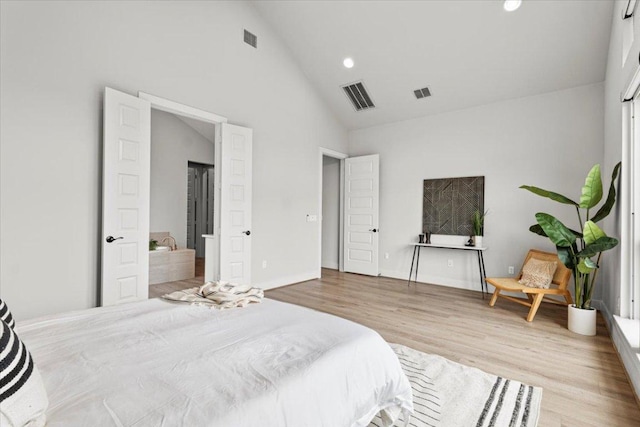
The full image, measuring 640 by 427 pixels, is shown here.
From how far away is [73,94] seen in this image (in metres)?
2.91

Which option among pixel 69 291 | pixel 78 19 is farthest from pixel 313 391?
pixel 78 19

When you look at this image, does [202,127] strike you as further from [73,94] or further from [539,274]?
[539,274]

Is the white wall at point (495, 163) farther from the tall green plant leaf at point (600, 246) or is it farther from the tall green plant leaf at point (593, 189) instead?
the tall green plant leaf at point (600, 246)

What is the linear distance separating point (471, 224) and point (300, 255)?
9.10 ft

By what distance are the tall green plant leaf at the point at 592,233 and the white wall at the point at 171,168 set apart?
6.17 m

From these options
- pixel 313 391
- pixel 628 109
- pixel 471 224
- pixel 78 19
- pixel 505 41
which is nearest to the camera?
pixel 313 391

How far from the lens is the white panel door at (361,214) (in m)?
5.93

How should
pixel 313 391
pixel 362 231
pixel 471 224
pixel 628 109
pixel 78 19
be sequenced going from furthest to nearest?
1. pixel 362 231
2. pixel 471 224
3. pixel 78 19
4. pixel 628 109
5. pixel 313 391

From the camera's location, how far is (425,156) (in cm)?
548

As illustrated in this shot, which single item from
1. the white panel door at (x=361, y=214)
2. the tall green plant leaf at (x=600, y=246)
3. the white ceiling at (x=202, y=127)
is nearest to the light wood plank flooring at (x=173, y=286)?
the white panel door at (x=361, y=214)

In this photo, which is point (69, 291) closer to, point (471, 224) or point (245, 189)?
point (245, 189)

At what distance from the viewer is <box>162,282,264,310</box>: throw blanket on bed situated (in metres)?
1.94

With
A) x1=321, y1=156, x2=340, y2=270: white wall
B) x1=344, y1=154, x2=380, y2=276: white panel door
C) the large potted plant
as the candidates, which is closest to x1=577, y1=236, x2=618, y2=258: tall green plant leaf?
the large potted plant

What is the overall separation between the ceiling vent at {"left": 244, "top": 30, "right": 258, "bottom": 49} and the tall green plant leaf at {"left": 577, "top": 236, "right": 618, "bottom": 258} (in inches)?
185
